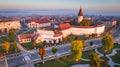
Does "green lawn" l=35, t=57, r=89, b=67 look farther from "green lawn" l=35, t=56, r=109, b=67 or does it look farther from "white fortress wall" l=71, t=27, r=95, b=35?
"white fortress wall" l=71, t=27, r=95, b=35

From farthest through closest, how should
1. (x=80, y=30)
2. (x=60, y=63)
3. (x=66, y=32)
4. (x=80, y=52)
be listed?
1. (x=80, y=30)
2. (x=66, y=32)
3. (x=60, y=63)
4. (x=80, y=52)

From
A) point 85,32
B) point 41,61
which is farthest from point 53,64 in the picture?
point 85,32

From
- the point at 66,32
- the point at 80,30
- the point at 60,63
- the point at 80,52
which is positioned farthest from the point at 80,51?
the point at 80,30

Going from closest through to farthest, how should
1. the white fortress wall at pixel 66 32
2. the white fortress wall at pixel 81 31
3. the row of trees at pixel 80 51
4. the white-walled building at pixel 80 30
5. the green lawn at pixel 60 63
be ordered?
1. the row of trees at pixel 80 51
2. the green lawn at pixel 60 63
3. the white fortress wall at pixel 66 32
4. the white-walled building at pixel 80 30
5. the white fortress wall at pixel 81 31

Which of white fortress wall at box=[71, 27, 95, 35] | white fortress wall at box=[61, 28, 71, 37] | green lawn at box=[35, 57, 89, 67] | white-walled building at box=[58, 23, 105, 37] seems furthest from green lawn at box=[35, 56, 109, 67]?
white fortress wall at box=[71, 27, 95, 35]

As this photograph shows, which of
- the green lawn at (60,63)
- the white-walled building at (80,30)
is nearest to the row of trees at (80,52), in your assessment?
the green lawn at (60,63)

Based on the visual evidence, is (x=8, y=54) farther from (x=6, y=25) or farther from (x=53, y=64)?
(x=6, y=25)

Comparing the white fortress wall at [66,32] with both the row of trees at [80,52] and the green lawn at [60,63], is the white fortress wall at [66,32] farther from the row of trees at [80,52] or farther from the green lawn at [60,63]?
the green lawn at [60,63]

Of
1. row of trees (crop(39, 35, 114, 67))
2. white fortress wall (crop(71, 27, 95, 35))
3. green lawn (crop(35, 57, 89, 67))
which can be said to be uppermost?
row of trees (crop(39, 35, 114, 67))

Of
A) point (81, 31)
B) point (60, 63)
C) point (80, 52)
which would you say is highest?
point (80, 52)

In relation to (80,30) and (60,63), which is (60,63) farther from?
(80,30)

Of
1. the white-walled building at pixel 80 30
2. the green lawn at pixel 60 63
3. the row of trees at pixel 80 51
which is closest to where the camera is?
the row of trees at pixel 80 51
